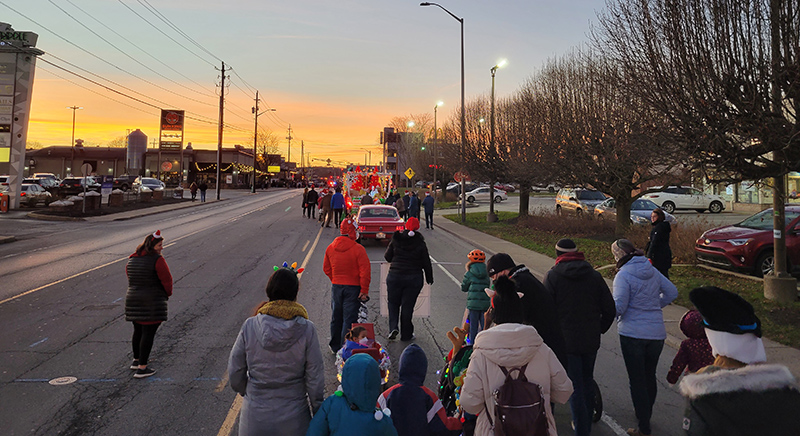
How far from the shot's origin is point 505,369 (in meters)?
2.88

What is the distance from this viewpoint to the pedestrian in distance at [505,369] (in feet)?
9.37

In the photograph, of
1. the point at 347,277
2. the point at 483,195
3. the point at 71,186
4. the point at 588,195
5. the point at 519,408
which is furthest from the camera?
the point at 483,195

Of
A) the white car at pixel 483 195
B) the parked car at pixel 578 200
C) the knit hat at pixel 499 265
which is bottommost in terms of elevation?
the knit hat at pixel 499 265

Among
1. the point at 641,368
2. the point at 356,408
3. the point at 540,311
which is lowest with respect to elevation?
the point at 641,368

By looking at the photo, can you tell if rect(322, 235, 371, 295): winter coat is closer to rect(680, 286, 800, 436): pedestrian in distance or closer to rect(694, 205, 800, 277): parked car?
rect(680, 286, 800, 436): pedestrian in distance

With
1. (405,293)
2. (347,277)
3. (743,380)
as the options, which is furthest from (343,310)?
(743,380)

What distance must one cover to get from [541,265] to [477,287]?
9071 mm

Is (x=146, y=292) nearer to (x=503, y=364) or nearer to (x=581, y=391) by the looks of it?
(x=503, y=364)

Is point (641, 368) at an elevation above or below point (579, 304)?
below

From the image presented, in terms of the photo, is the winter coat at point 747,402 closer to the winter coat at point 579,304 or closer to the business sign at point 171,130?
the winter coat at point 579,304

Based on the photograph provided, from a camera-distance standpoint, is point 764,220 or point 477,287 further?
point 764,220

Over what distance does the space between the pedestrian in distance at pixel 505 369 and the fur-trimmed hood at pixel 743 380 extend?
76 centimetres

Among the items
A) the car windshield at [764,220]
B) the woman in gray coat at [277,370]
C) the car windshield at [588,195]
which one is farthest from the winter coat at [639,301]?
the car windshield at [588,195]

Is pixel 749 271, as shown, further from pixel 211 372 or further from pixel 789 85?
pixel 211 372
